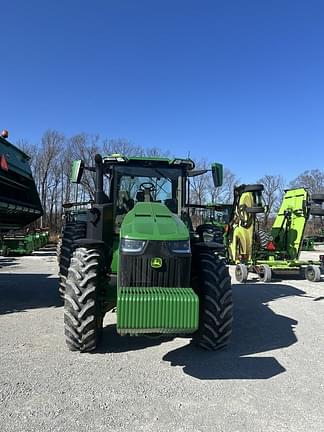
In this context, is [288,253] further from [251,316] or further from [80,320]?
[80,320]

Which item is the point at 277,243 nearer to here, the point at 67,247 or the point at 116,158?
the point at 67,247

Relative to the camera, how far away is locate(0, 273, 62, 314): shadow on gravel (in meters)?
7.54

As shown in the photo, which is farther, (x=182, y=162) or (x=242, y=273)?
(x=242, y=273)

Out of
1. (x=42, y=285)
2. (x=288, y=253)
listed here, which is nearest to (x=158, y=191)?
(x=42, y=285)

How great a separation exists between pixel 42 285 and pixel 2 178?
394 centimetres

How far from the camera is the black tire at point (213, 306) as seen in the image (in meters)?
4.66

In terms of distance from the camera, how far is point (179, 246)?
4543 mm

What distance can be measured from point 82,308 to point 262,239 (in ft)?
32.9

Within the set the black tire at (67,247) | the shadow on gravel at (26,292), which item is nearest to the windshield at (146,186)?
the black tire at (67,247)

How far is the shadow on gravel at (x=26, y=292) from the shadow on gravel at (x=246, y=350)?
11.6 feet

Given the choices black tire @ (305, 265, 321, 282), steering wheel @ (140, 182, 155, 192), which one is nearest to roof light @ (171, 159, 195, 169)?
steering wheel @ (140, 182, 155, 192)

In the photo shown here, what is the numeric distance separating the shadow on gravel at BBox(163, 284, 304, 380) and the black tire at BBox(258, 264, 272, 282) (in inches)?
127

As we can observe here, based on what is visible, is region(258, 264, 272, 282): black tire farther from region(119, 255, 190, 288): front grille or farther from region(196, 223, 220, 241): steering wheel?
region(119, 255, 190, 288): front grille

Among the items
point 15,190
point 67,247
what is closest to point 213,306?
point 67,247
